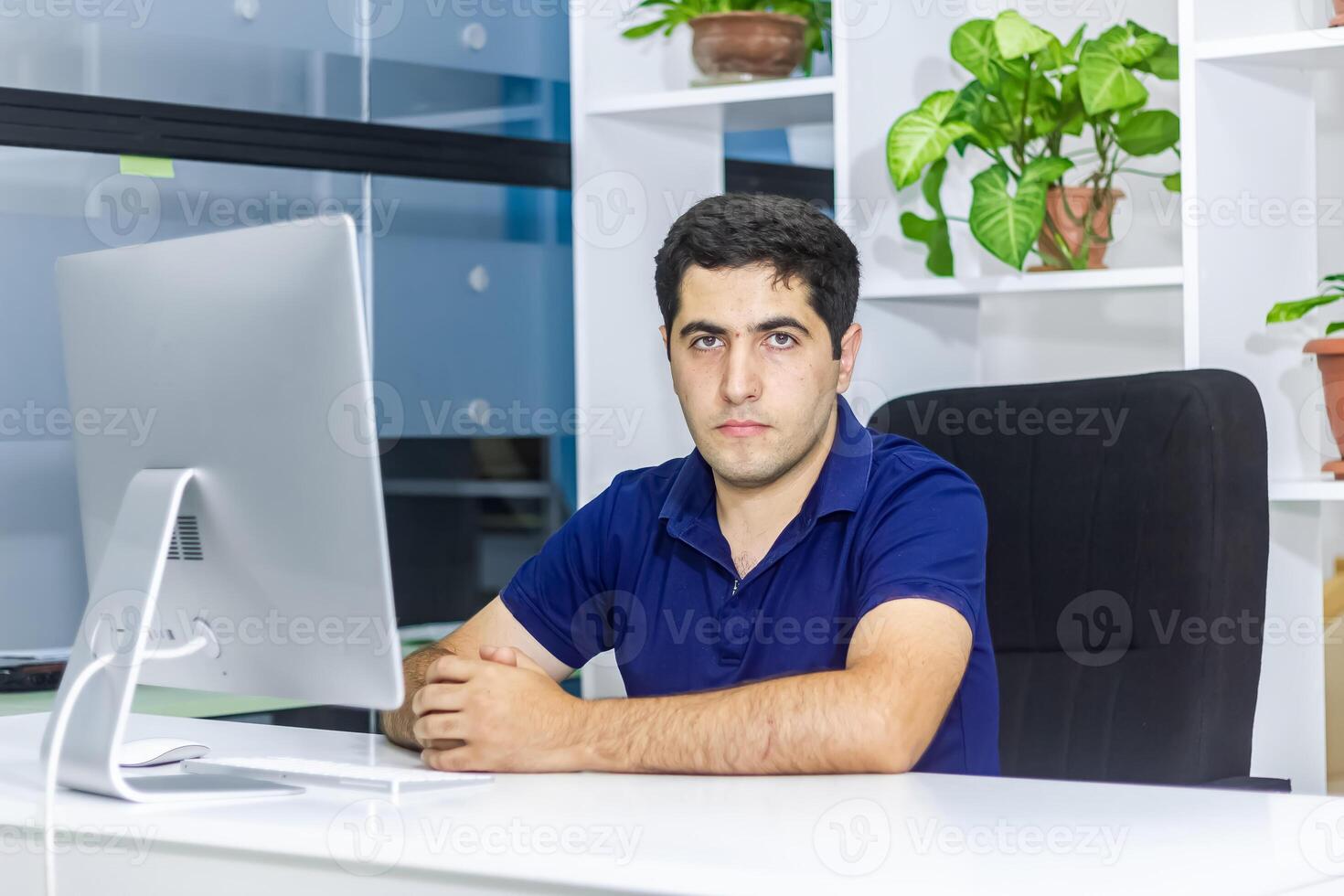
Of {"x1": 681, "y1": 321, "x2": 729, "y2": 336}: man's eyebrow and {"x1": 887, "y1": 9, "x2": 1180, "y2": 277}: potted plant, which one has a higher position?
{"x1": 887, "y1": 9, "x2": 1180, "y2": 277}: potted plant

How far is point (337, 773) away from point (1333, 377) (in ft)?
4.78

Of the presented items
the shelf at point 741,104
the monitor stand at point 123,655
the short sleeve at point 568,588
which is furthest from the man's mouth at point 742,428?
the shelf at point 741,104

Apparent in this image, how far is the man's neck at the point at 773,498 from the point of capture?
188 centimetres

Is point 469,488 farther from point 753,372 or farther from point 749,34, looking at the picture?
point 753,372

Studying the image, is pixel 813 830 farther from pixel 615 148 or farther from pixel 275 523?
pixel 615 148

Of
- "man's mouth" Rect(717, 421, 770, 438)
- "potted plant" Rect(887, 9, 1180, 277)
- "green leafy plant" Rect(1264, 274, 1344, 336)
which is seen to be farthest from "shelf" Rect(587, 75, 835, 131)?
"man's mouth" Rect(717, 421, 770, 438)

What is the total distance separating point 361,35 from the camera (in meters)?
2.90

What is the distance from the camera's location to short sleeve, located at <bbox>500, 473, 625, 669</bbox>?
6.55 feet

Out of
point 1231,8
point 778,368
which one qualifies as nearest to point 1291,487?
point 1231,8

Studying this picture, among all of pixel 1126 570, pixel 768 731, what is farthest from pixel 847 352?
pixel 768 731

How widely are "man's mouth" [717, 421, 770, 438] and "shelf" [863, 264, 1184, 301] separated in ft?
2.61

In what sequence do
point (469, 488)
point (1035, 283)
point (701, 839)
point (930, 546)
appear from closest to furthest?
1. point (701, 839)
2. point (930, 546)
3. point (1035, 283)
4. point (469, 488)

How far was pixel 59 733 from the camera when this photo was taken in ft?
4.52

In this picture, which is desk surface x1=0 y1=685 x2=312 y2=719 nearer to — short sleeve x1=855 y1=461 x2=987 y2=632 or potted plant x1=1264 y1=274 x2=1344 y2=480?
short sleeve x1=855 y1=461 x2=987 y2=632
